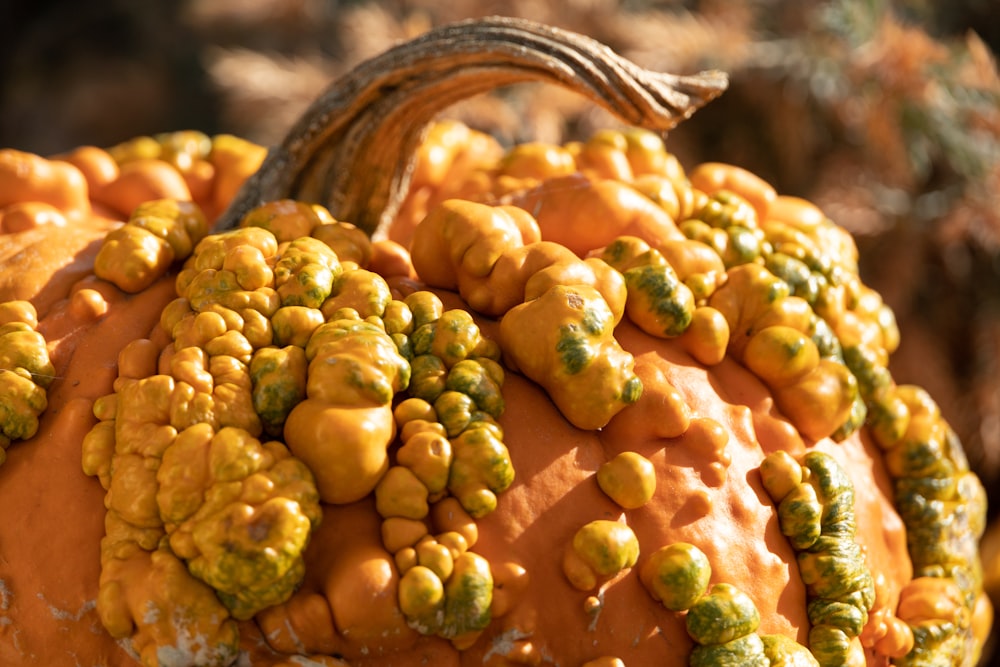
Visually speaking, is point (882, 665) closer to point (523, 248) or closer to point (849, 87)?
point (523, 248)

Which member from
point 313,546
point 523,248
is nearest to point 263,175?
point 523,248

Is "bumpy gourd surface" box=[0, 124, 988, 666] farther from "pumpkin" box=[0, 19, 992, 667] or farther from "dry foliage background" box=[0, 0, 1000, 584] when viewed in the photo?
"dry foliage background" box=[0, 0, 1000, 584]

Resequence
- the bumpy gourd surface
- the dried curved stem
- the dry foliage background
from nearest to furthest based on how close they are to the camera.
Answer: the bumpy gourd surface, the dried curved stem, the dry foliage background

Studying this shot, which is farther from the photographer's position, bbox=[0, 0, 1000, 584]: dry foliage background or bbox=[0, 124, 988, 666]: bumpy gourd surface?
bbox=[0, 0, 1000, 584]: dry foliage background

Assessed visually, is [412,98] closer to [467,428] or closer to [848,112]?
[467,428]

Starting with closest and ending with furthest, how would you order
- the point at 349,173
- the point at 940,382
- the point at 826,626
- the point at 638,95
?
the point at 826,626, the point at 638,95, the point at 349,173, the point at 940,382

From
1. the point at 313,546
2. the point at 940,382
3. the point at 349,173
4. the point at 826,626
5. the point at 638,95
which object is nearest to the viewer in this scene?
the point at 313,546

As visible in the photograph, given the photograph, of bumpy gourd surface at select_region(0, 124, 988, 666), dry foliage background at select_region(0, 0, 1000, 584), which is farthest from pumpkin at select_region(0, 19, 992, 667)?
dry foliage background at select_region(0, 0, 1000, 584)
